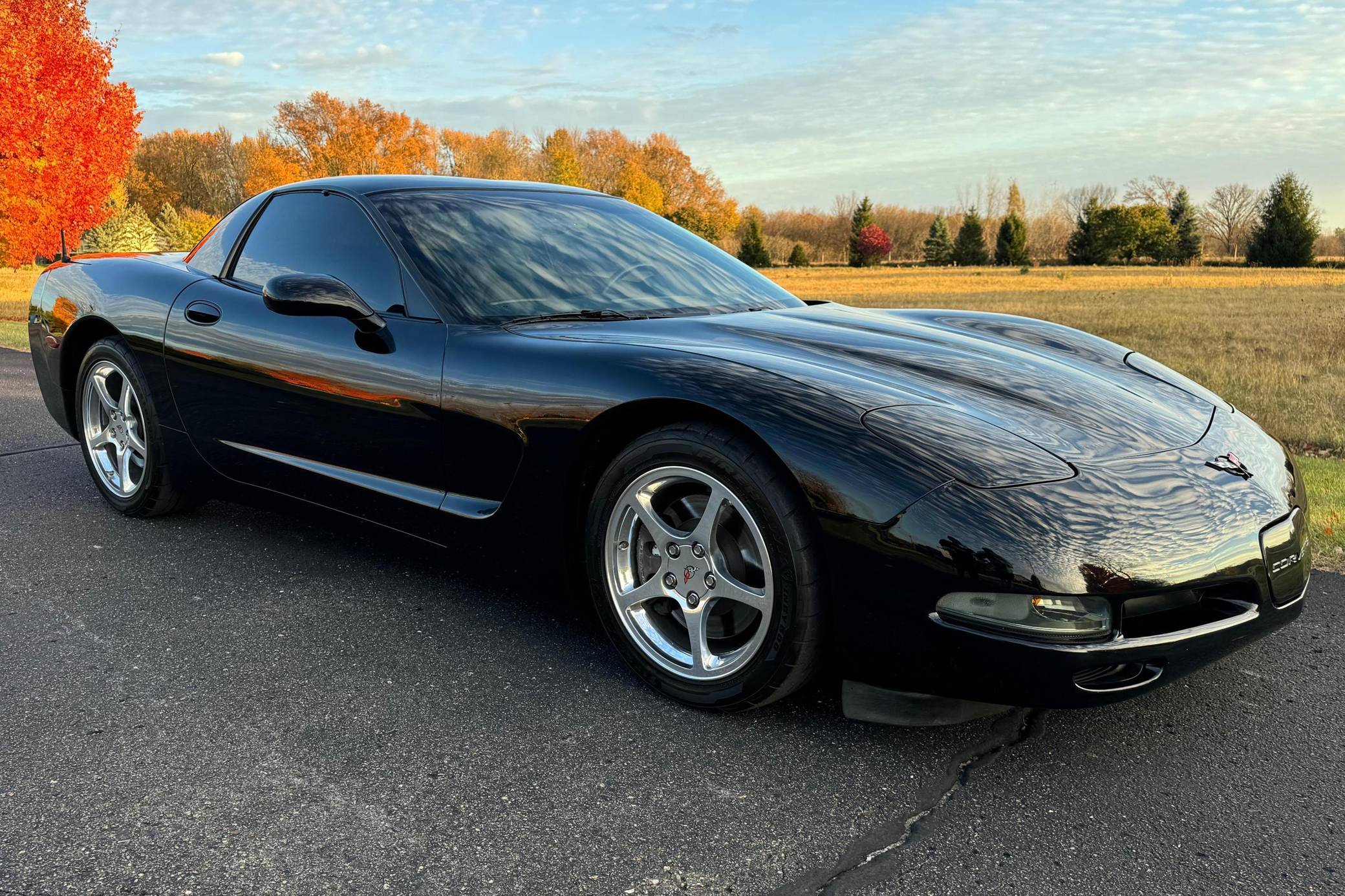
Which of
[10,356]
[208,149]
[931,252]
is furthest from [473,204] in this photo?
[208,149]

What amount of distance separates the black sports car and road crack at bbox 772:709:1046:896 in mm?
150

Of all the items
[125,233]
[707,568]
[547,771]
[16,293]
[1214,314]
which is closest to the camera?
[547,771]

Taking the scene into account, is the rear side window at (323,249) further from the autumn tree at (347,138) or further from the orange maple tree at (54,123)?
the autumn tree at (347,138)

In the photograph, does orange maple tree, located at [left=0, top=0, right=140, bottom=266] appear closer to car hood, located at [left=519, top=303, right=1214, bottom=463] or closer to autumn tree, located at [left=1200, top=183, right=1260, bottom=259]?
car hood, located at [left=519, top=303, right=1214, bottom=463]

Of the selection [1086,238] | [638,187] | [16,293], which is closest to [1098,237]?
[1086,238]

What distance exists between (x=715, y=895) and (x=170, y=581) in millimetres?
2529

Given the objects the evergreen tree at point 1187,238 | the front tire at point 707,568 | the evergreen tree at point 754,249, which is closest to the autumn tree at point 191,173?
the evergreen tree at point 754,249

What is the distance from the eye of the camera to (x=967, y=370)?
278 centimetres

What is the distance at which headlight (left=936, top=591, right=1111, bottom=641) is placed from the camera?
6.72 ft

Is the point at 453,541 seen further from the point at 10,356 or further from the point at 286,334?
the point at 10,356

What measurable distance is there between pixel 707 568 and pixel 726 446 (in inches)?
12.5

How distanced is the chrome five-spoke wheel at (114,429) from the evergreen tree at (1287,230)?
58.2 m

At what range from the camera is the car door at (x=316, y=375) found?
3.01 m

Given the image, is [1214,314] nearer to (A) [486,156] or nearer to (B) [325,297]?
(B) [325,297]
